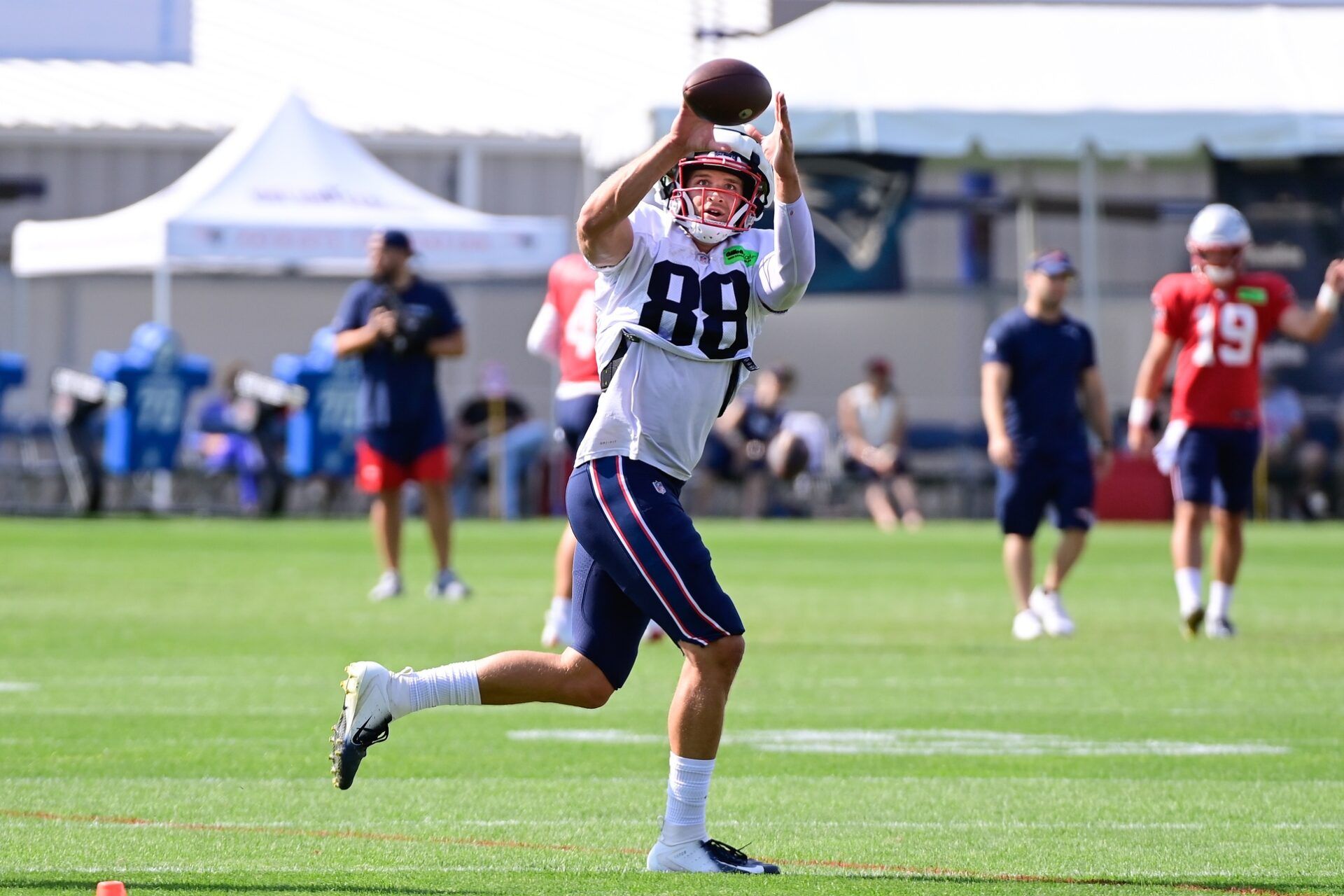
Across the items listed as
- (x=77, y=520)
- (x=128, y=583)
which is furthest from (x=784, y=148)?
(x=77, y=520)

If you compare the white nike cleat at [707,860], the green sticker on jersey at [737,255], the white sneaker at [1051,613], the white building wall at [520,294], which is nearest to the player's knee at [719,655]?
the white nike cleat at [707,860]

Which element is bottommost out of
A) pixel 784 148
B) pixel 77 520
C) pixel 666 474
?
pixel 77 520

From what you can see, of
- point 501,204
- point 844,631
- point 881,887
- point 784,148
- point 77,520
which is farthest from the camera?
point 501,204

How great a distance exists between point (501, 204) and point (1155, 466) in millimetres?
10690

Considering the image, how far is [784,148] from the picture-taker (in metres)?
5.68

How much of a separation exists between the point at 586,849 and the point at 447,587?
8.22m

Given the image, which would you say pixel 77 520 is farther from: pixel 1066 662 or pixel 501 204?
pixel 1066 662

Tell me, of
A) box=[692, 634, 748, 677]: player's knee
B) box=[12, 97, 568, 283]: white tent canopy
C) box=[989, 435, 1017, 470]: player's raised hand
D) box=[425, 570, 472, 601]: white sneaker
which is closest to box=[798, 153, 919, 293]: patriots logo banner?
box=[12, 97, 568, 283]: white tent canopy

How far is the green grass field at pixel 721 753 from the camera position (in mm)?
5551

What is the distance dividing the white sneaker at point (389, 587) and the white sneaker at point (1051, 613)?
390cm

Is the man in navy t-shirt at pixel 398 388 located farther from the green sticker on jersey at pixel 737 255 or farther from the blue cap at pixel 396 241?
the green sticker on jersey at pixel 737 255

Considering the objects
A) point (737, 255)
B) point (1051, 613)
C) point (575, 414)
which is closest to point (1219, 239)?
point (1051, 613)

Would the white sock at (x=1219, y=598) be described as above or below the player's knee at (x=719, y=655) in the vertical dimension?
below

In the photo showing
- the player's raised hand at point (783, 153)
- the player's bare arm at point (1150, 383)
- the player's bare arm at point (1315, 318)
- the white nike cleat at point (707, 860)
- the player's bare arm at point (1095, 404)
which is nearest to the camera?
the white nike cleat at point (707, 860)
